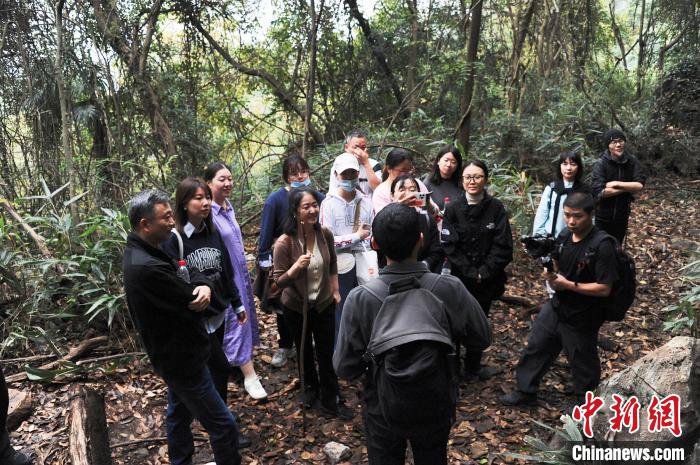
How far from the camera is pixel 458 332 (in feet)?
6.72

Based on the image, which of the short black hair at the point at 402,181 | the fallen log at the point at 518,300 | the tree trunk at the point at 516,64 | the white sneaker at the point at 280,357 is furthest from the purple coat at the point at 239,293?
the tree trunk at the point at 516,64

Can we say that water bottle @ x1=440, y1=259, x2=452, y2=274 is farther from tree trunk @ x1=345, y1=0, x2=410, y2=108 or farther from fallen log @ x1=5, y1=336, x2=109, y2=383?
tree trunk @ x1=345, y1=0, x2=410, y2=108

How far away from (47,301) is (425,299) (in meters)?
3.84

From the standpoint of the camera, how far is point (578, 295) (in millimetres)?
3104

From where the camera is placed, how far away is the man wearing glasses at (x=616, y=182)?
15.4 ft

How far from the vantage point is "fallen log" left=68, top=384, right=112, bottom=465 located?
226 centimetres

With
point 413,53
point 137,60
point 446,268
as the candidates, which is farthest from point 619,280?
point 413,53

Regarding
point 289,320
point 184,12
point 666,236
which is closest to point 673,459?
point 289,320

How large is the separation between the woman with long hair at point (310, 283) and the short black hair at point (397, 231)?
1130mm

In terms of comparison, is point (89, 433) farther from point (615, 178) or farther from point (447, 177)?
point (615, 178)

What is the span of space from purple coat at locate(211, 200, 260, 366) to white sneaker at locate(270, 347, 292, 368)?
507 mm

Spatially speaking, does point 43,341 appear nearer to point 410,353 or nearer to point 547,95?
point 410,353

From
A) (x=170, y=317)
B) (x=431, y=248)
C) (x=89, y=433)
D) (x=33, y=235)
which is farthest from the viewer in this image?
(x=33, y=235)

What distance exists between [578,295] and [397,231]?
5.87ft
